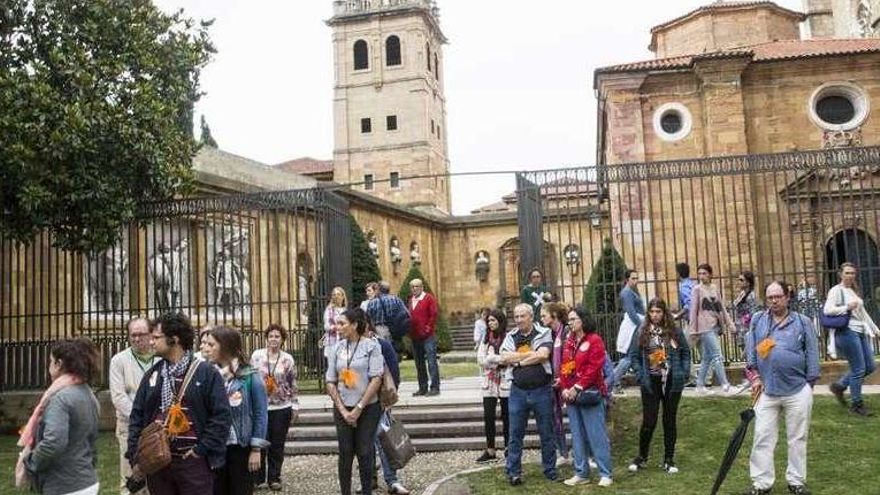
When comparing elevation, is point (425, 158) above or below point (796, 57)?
above

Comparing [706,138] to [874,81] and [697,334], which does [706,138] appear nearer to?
[874,81]

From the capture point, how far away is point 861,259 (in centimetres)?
1988

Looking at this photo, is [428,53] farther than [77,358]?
Yes

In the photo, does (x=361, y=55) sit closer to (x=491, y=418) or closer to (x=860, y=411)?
(x=491, y=418)

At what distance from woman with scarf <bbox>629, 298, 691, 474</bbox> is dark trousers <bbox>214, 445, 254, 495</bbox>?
12.9ft

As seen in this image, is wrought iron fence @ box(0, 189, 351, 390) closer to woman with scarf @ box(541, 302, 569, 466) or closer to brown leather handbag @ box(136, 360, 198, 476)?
woman with scarf @ box(541, 302, 569, 466)

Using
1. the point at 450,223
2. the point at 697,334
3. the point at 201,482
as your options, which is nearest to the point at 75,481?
the point at 201,482

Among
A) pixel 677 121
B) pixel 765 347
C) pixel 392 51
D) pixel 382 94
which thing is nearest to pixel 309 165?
pixel 382 94

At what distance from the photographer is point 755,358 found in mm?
7250

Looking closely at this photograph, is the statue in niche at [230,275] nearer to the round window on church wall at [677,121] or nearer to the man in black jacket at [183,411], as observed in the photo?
the man in black jacket at [183,411]

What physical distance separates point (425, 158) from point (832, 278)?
41.3m

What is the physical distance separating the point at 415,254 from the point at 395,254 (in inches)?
83.6

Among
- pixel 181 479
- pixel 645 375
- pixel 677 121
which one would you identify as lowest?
pixel 181 479

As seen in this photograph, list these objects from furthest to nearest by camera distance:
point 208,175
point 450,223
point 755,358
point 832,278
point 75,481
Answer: point 450,223, point 832,278, point 208,175, point 755,358, point 75,481
